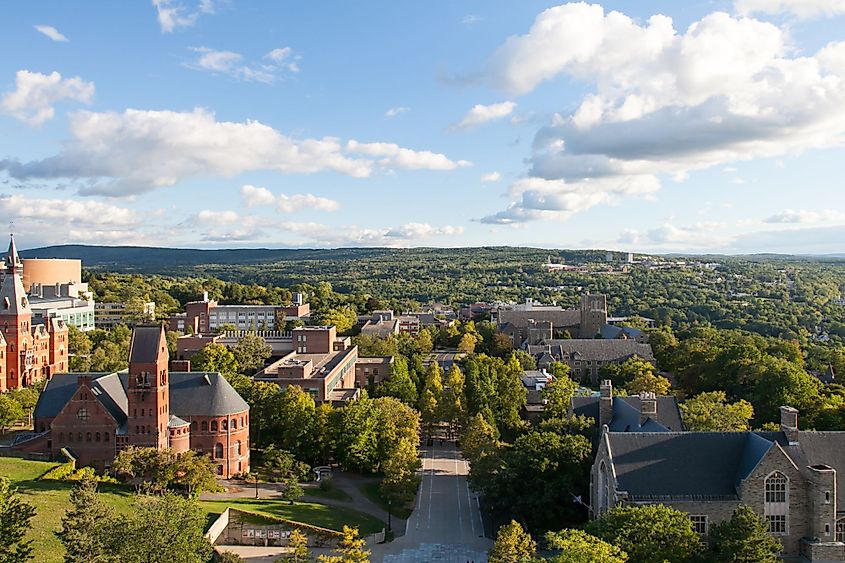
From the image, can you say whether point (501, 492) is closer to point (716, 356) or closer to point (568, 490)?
point (568, 490)

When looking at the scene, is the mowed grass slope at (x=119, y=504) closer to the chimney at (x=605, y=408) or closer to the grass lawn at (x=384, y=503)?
the grass lawn at (x=384, y=503)

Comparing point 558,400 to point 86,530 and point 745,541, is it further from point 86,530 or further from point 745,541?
point 86,530

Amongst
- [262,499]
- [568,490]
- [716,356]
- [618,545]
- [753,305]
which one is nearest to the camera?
[618,545]

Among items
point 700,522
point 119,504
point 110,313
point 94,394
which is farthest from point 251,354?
point 700,522

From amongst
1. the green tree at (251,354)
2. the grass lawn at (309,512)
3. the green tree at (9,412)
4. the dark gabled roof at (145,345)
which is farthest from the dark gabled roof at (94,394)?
the green tree at (251,354)

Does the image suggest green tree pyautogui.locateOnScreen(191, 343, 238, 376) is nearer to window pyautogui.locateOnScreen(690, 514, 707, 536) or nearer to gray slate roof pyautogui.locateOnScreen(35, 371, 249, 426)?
gray slate roof pyautogui.locateOnScreen(35, 371, 249, 426)

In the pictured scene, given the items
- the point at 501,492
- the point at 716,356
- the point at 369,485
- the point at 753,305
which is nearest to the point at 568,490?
the point at 501,492
